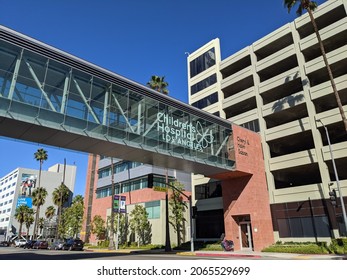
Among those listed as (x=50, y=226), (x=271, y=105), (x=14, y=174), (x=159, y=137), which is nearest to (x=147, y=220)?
A: (x=159, y=137)

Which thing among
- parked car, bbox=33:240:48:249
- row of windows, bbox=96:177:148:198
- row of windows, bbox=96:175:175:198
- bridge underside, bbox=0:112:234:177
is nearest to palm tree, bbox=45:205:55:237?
parked car, bbox=33:240:48:249

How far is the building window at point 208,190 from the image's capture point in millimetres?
37812

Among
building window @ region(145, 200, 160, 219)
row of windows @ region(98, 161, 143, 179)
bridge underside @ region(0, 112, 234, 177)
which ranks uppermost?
row of windows @ region(98, 161, 143, 179)

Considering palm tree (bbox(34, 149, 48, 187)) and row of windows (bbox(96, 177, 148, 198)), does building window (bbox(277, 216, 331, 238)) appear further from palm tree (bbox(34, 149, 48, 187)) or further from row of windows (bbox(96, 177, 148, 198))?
palm tree (bbox(34, 149, 48, 187))

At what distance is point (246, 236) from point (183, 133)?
13.4 metres

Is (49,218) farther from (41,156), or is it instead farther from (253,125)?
(253,125)

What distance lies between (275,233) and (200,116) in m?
14.7

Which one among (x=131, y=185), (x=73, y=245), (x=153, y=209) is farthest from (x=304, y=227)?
(x=73, y=245)

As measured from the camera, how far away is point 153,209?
42031 millimetres

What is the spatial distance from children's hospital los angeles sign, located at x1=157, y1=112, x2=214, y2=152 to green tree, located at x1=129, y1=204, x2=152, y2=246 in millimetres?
17411

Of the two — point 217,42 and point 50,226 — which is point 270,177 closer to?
point 217,42

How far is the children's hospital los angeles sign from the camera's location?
25.9 meters

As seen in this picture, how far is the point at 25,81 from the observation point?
1870 centimetres

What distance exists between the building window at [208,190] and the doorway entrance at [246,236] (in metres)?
6.54
